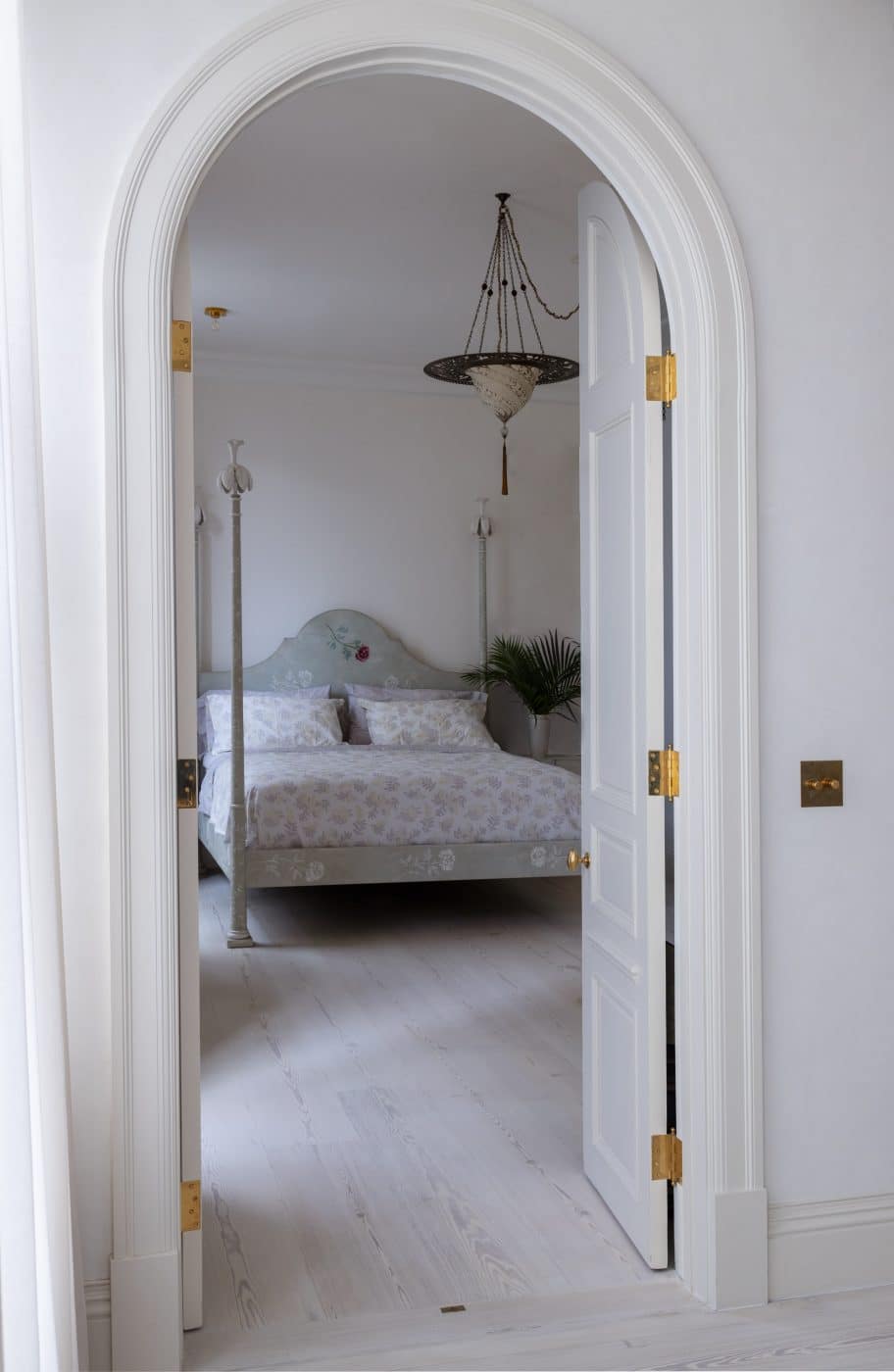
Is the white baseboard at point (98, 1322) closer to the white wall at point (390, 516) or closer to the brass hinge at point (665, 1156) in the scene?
the brass hinge at point (665, 1156)

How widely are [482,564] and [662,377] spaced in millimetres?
5165

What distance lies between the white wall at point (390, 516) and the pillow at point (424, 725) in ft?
1.96

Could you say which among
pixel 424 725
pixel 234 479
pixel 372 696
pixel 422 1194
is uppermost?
pixel 234 479

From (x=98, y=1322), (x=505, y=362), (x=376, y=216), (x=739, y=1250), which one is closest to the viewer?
(x=98, y=1322)

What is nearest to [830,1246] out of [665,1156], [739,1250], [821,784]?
[739,1250]

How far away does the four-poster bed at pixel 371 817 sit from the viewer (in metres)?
5.16

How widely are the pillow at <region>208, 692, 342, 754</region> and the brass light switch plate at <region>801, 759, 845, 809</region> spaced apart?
4.45m

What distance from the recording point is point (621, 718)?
8.71 feet

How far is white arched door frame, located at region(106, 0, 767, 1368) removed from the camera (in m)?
2.12

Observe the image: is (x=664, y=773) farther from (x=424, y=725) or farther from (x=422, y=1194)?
(x=424, y=725)

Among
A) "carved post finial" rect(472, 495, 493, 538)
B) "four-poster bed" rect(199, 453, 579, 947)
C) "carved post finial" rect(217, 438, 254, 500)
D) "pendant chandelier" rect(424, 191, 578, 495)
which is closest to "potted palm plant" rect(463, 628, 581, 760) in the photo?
"carved post finial" rect(472, 495, 493, 538)

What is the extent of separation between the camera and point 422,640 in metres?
7.60

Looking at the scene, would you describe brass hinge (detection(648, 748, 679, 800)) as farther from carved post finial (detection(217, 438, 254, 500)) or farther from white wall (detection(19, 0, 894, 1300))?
carved post finial (detection(217, 438, 254, 500))

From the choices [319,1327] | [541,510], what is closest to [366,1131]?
[319,1327]
